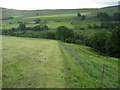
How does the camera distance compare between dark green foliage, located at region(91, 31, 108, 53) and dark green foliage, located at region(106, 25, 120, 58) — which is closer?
dark green foliage, located at region(106, 25, 120, 58)

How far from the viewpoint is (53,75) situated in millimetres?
16484

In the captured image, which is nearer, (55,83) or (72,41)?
(55,83)

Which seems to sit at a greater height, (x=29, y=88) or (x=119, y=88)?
(x=29, y=88)

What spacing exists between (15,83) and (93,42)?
80727 millimetres

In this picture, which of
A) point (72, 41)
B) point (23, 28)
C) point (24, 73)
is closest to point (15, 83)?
point (24, 73)

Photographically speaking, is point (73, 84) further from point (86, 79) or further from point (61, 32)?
point (61, 32)

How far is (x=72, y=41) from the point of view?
102625mm

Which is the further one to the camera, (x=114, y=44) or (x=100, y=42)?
(x=100, y=42)

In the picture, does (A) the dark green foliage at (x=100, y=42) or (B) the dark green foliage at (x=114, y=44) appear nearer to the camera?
(B) the dark green foliage at (x=114, y=44)

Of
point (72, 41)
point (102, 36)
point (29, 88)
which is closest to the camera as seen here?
point (29, 88)

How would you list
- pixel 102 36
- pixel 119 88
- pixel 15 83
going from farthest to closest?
pixel 102 36 < pixel 119 88 < pixel 15 83

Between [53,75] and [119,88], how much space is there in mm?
6997

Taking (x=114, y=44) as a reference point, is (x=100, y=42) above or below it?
below

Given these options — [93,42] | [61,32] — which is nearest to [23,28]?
[61,32]
